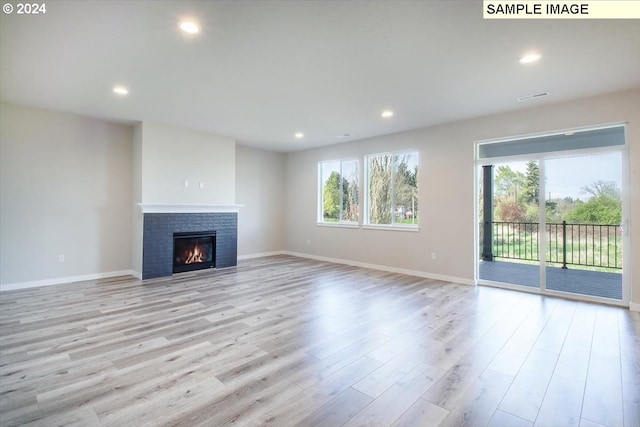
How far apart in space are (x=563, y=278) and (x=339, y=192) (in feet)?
14.8

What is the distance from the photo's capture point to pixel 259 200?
7.90m

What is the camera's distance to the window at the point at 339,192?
23.2ft

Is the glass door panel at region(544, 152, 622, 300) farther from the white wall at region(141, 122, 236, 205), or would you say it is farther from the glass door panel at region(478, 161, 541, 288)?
the white wall at region(141, 122, 236, 205)

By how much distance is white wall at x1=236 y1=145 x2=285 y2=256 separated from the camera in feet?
24.7

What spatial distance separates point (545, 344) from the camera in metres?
2.85

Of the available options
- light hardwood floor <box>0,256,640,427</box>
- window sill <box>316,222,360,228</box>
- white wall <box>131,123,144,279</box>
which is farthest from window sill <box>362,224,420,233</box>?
white wall <box>131,123,144,279</box>

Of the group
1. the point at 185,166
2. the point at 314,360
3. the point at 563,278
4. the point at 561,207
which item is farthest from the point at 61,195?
the point at 563,278

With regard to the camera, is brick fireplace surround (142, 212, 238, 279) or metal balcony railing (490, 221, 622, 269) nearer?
metal balcony railing (490, 221, 622, 269)

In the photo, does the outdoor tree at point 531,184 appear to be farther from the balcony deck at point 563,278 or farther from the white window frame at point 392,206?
the white window frame at point 392,206

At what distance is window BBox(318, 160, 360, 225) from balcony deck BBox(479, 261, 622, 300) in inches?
115

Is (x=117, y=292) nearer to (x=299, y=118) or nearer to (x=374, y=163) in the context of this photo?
(x=299, y=118)

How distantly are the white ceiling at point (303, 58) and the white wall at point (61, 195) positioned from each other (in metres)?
0.48

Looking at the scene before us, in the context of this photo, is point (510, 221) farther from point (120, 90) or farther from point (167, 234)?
point (120, 90)

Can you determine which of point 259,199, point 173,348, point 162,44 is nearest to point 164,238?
point 259,199
